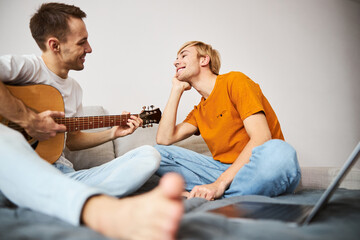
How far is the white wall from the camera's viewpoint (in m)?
1.99

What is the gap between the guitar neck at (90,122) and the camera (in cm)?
128

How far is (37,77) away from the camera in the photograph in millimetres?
1236

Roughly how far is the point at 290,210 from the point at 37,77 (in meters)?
1.18

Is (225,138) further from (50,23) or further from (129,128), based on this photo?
(50,23)

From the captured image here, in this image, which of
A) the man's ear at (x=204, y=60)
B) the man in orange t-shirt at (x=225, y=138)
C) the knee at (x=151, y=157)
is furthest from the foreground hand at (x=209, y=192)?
the man's ear at (x=204, y=60)

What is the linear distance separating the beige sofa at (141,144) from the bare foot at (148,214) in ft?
3.65

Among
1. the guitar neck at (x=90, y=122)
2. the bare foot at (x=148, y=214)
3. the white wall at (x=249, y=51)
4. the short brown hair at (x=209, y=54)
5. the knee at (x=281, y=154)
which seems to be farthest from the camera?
the white wall at (x=249, y=51)

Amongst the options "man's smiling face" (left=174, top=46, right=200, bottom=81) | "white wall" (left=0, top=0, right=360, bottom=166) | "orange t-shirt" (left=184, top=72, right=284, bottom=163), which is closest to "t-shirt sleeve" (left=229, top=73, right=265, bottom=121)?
"orange t-shirt" (left=184, top=72, right=284, bottom=163)

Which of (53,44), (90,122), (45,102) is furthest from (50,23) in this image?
(90,122)

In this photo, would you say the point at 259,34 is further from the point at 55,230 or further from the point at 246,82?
the point at 55,230

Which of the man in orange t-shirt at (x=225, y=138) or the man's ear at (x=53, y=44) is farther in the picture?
the man's ear at (x=53, y=44)

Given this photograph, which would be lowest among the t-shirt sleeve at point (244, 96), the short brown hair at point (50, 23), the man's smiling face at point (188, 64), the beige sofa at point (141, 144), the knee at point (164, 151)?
Result: the beige sofa at point (141, 144)

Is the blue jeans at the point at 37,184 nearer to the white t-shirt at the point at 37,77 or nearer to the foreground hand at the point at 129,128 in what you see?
the white t-shirt at the point at 37,77

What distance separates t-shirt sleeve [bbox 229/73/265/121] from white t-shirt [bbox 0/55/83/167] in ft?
2.73
